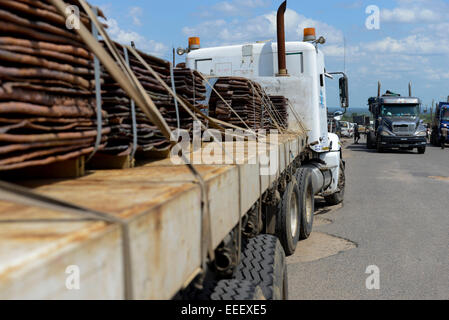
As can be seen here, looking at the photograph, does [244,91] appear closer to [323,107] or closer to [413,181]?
[323,107]

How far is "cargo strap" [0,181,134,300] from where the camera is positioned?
1135 millimetres

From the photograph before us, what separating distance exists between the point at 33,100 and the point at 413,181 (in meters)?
13.6

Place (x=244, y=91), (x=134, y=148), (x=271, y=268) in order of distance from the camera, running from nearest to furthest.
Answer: (x=134, y=148)
(x=271, y=268)
(x=244, y=91)

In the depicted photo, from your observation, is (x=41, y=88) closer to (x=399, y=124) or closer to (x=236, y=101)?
(x=236, y=101)

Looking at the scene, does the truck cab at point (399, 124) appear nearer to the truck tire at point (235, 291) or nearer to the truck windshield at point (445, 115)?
the truck windshield at point (445, 115)

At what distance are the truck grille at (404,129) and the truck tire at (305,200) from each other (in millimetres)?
20139

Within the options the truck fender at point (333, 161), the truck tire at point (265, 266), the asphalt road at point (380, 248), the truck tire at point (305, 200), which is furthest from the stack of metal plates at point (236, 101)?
the truck fender at point (333, 161)

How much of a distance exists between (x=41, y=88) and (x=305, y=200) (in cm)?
526

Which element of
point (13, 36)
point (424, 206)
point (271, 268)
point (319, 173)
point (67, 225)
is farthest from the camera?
point (424, 206)

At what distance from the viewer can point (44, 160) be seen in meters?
1.86

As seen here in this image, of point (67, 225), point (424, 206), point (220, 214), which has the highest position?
point (67, 225)

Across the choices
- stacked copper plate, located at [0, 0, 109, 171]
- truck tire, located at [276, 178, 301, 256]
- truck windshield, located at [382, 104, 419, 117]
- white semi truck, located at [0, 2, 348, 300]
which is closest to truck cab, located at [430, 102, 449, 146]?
truck windshield, located at [382, 104, 419, 117]
